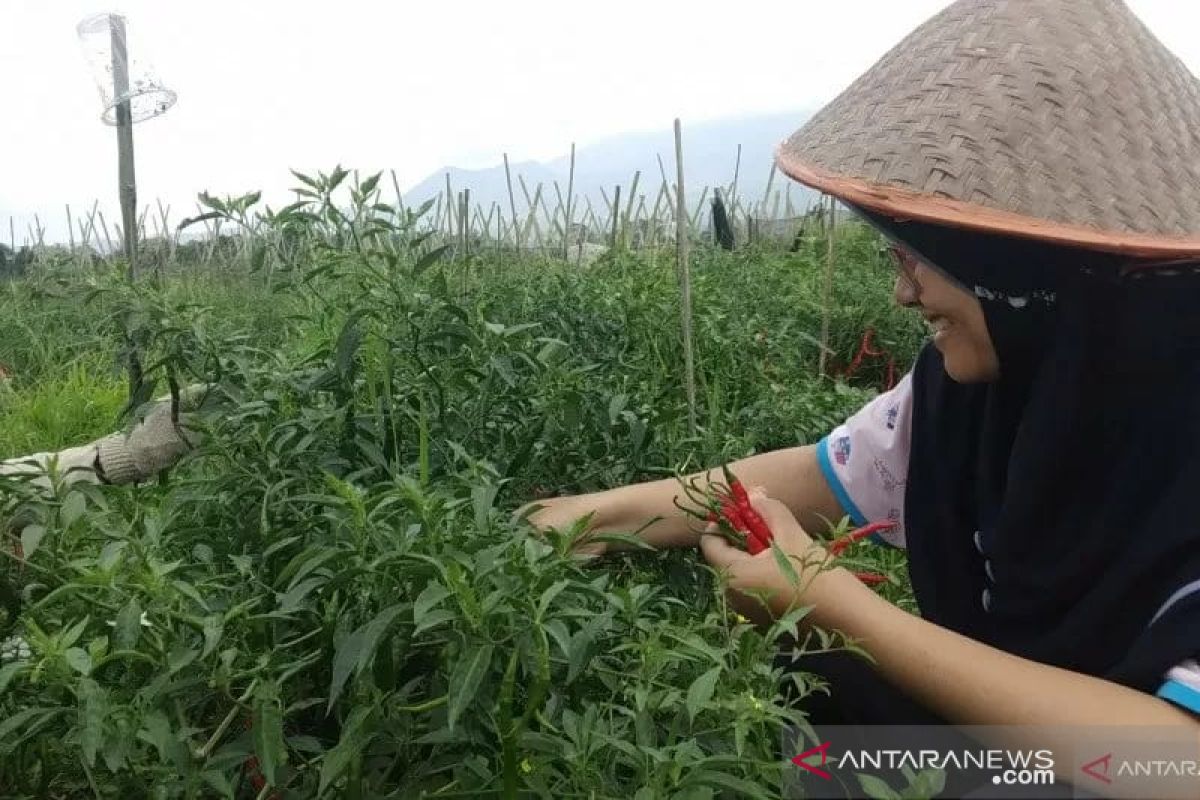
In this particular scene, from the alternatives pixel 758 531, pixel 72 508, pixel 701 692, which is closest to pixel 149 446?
pixel 72 508

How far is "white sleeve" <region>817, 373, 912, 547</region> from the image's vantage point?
1526 mm

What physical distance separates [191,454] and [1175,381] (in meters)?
1.15

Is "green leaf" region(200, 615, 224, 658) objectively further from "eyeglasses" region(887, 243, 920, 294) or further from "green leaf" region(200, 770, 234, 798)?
"eyeglasses" region(887, 243, 920, 294)

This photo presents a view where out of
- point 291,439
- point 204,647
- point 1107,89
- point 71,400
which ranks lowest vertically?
point 71,400

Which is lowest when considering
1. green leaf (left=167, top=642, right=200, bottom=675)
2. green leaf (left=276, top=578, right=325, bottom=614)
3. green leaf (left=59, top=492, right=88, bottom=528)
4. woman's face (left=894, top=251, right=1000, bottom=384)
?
green leaf (left=167, top=642, right=200, bottom=675)

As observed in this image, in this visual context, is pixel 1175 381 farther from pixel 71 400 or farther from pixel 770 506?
pixel 71 400

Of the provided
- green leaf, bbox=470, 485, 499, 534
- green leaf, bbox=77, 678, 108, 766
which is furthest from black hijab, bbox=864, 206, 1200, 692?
green leaf, bbox=77, 678, 108, 766

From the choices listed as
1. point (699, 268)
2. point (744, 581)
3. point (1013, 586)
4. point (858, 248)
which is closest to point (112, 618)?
point (744, 581)

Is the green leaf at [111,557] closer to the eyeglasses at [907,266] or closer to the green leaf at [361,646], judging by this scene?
the green leaf at [361,646]

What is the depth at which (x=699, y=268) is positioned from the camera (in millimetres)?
4613

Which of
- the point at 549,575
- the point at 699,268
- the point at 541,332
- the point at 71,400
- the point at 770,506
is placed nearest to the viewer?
the point at 549,575

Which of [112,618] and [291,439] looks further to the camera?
[291,439]

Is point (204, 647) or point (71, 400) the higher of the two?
point (204, 647)

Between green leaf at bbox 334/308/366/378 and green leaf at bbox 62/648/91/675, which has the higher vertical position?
green leaf at bbox 334/308/366/378
